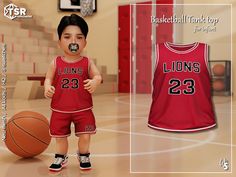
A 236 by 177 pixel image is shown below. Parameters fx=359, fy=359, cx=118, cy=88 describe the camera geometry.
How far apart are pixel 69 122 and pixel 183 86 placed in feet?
1.81

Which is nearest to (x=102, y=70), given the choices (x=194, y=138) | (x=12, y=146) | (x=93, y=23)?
(x=93, y=23)

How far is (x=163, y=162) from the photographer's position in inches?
73.9

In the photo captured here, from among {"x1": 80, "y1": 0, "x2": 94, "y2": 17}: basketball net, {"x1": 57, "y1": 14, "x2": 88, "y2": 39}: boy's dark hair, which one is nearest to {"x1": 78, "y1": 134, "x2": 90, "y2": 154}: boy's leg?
{"x1": 57, "y1": 14, "x2": 88, "y2": 39}: boy's dark hair

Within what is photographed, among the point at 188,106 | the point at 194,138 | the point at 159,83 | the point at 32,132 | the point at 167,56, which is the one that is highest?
the point at 167,56

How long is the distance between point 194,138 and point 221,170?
0.83 m

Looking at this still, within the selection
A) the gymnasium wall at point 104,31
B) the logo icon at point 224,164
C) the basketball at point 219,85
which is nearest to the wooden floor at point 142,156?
the logo icon at point 224,164

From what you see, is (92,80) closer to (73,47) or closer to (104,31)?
(73,47)

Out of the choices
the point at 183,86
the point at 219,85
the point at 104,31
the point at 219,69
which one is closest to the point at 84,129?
the point at 183,86

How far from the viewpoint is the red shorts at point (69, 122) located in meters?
1.58

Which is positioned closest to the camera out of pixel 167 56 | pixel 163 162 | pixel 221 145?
pixel 167 56

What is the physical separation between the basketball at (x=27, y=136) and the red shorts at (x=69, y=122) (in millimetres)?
334

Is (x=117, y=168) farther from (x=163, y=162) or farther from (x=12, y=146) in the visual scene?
(x=12, y=146)

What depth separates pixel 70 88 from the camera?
5.06 feet

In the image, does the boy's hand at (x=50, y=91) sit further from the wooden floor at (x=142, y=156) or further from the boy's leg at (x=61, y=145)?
the wooden floor at (x=142, y=156)
